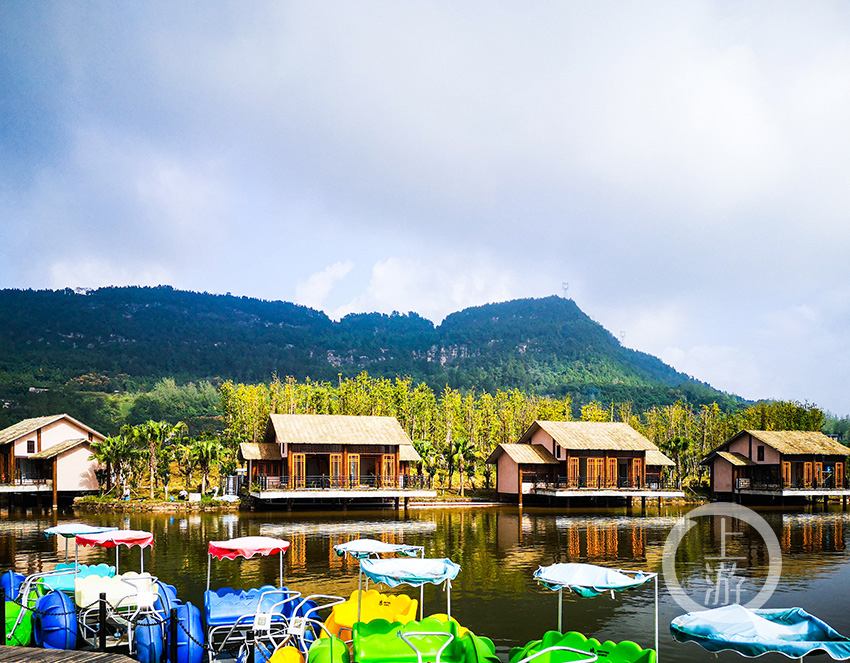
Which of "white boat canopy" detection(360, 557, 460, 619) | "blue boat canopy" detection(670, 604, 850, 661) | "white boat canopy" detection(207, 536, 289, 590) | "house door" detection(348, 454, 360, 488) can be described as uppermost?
"blue boat canopy" detection(670, 604, 850, 661)

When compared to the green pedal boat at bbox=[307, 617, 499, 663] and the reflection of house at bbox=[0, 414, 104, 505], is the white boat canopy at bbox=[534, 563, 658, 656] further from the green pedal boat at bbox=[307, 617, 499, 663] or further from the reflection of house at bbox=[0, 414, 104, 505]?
the reflection of house at bbox=[0, 414, 104, 505]

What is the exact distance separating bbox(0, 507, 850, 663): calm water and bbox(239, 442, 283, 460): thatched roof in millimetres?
4457

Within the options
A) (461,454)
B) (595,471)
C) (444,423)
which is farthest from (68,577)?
(444,423)

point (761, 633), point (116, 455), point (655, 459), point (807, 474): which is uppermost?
point (761, 633)

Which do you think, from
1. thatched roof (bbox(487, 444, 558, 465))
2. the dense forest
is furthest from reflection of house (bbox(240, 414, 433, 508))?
thatched roof (bbox(487, 444, 558, 465))

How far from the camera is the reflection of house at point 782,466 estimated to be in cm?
5072

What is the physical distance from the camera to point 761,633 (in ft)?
26.9

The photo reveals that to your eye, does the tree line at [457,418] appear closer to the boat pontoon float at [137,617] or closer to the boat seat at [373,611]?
the boat pontoon float at [137,617]

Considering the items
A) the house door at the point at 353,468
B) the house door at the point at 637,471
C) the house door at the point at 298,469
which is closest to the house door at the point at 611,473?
the house door at the point at 637,471

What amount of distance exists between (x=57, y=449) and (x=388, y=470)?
20.7 metres

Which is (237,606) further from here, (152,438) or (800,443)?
(800,443)

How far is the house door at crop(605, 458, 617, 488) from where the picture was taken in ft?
159

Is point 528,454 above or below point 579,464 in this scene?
above

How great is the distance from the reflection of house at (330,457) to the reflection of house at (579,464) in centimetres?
701
